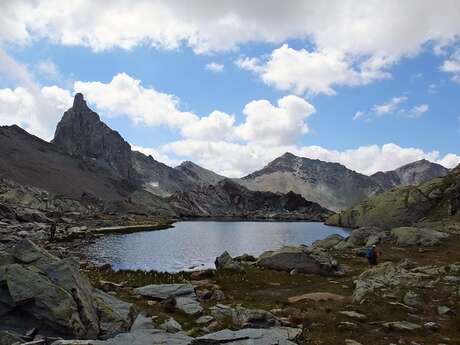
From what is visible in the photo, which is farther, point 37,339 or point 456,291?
point 456,291

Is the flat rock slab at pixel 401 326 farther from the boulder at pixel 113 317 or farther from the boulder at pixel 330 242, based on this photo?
the boulder at pixel 330 242

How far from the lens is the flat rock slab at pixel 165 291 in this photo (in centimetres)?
2902

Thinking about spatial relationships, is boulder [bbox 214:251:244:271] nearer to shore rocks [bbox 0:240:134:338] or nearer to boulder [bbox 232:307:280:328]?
boulder [bbox 232:307:280:328]

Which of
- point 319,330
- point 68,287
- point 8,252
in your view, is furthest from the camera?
point 319,330

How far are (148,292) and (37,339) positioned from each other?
14.1 metres

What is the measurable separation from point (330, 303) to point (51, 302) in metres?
18.0

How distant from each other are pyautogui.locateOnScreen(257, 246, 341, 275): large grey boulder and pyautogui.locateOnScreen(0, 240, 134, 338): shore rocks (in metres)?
28.5

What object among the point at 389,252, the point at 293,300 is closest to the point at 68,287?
the point at 293,300

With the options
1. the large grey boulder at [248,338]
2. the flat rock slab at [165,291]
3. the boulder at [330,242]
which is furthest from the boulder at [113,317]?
the boulder at [330,242]

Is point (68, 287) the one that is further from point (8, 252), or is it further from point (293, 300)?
point (293, 300)

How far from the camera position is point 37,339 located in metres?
15.8

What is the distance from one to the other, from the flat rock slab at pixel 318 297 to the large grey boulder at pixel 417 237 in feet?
139

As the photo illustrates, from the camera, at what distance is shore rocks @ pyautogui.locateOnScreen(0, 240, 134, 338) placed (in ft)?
56.0

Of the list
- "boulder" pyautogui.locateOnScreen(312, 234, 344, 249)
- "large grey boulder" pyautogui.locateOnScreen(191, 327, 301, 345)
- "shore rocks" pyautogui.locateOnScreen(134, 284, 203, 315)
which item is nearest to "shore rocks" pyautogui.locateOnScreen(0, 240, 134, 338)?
"large grey boulder" pyautogui.locateOnScreen(191, 327, 301, 345)
